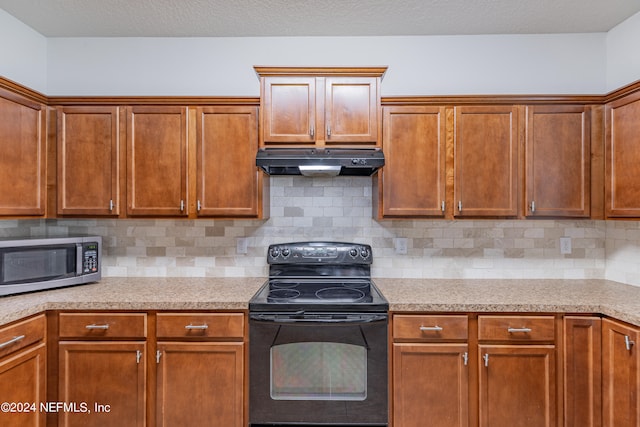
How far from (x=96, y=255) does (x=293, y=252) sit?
1.27 meters

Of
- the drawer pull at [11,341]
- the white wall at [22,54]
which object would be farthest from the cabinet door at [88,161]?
the drawer pull at [11,341]

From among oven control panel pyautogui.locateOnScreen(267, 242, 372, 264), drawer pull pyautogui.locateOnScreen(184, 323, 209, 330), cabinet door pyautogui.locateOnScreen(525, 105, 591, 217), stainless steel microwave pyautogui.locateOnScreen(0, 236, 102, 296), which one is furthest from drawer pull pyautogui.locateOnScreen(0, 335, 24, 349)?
cabinet door pyautogui.locateOnScreen(525, 105, 591, 217)

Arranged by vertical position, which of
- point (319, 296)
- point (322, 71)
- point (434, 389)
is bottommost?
point (434, 389)

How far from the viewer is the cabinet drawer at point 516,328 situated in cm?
179

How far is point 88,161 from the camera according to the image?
2.19m

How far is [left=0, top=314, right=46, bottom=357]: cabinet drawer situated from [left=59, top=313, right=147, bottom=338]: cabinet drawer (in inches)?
3.5

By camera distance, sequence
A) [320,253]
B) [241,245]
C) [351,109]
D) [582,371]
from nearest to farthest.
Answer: [582,371] → [351,109] → [320,253] → [241,245]

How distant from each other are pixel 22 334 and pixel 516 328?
2.50 metres

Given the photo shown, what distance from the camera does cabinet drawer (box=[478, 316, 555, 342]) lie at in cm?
179

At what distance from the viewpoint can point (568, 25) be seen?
2322 mm

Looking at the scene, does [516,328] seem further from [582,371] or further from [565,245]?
[565,245]

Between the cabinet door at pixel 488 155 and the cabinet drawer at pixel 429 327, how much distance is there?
73 cm

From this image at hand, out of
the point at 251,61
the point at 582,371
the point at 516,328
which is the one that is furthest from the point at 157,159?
the point at 582,371

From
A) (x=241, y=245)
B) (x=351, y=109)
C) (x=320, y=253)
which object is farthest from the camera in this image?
(x=241, y=245)
